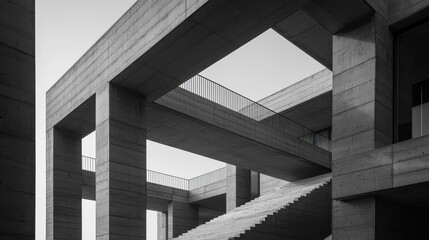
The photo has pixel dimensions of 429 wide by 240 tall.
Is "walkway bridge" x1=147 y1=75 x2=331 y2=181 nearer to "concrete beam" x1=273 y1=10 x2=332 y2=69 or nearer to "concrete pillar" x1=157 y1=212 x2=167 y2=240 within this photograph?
"concrete beam" x1=273 y1=10 x2=332 y2=69

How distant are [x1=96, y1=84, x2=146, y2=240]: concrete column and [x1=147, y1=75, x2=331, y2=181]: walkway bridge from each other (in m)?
1.41

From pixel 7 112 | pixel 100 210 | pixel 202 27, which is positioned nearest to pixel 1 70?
pixel 7 112

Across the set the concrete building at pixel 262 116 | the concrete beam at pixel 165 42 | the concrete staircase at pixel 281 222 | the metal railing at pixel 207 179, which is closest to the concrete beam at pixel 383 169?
the concrete building at pixel 262 116

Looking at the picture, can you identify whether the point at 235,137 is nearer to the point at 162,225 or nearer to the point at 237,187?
the point at 237,187

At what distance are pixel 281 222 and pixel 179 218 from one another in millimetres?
17730

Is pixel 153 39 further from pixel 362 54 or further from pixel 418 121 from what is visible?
pixel 418 121

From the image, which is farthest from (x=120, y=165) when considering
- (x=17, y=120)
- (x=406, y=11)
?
(x=406, y=11)

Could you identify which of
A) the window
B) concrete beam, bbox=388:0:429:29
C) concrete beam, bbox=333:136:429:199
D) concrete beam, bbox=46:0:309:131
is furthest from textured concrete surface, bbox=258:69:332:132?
concrete beam, bbox=333:136:429:199

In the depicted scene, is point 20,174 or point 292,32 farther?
point 292,32

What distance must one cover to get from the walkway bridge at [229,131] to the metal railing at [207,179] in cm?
793

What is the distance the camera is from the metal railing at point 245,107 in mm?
22005

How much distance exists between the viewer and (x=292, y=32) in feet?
59.8

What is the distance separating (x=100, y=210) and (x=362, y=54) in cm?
1043

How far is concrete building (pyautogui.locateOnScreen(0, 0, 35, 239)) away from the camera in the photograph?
23.1 feet
